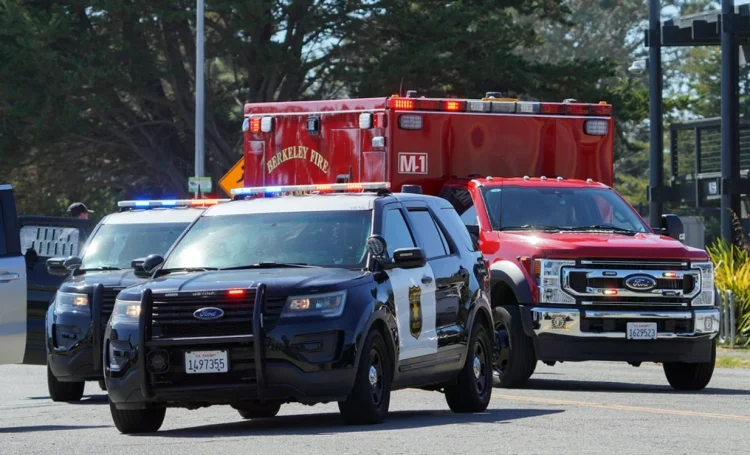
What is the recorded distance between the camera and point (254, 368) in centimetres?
1154

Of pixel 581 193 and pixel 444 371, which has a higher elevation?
pixel 581 193

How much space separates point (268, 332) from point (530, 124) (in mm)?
9261

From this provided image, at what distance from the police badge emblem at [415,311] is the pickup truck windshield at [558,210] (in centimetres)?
446

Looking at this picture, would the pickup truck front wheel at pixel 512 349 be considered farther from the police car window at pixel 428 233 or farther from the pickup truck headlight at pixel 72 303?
the pickup truck headlight at pixel 72 303

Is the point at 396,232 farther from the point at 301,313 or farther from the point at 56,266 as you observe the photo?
the point at 56,266

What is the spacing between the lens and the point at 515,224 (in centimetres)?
1741

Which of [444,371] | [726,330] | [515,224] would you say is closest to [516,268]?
[515,224]

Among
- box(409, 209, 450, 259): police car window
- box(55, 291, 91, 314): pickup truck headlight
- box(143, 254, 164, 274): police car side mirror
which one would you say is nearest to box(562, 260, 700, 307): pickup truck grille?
box(409, 209, 450, 259): police car window

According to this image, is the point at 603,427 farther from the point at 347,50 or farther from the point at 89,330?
the point at 347,50

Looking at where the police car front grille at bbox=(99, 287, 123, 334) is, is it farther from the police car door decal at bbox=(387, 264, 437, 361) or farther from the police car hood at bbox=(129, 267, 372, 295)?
the police car door decal at bbox=(387, 264, 437, 361)

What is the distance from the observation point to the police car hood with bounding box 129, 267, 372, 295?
1161 cm

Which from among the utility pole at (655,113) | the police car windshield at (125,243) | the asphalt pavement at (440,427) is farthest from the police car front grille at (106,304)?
the utility pole at (655,113)

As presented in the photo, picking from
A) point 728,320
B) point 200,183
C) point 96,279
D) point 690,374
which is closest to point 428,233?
point 96,279

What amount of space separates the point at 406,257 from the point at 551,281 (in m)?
4.06
